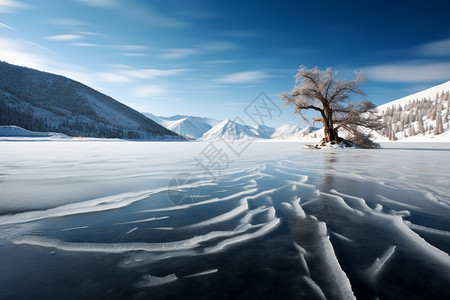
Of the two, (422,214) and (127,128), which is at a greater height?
(127,128)

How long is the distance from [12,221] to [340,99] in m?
24.5

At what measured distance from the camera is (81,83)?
183000 millimetres

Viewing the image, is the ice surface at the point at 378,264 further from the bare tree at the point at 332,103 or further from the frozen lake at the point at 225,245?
the bare tree at the point at 332,103

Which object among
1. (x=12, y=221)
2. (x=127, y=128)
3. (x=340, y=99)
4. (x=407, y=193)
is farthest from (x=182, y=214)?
(x=127, y=128)

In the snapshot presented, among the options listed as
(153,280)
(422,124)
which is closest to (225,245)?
(153,280)

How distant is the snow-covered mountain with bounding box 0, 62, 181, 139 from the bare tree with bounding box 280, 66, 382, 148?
121264mm

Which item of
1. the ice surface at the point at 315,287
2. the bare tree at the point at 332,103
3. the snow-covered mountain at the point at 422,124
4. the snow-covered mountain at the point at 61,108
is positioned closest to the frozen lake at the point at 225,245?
the ice surface at the point at 315,287

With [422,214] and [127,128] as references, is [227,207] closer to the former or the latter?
[422,214]

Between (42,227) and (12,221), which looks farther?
(12,221)

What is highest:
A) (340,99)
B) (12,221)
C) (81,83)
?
(81,83)

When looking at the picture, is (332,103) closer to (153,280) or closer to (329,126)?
(329,126)

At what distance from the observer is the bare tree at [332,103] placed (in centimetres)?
2138

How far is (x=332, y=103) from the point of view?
22734 mm

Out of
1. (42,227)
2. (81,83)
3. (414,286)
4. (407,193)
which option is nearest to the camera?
(414,286)
